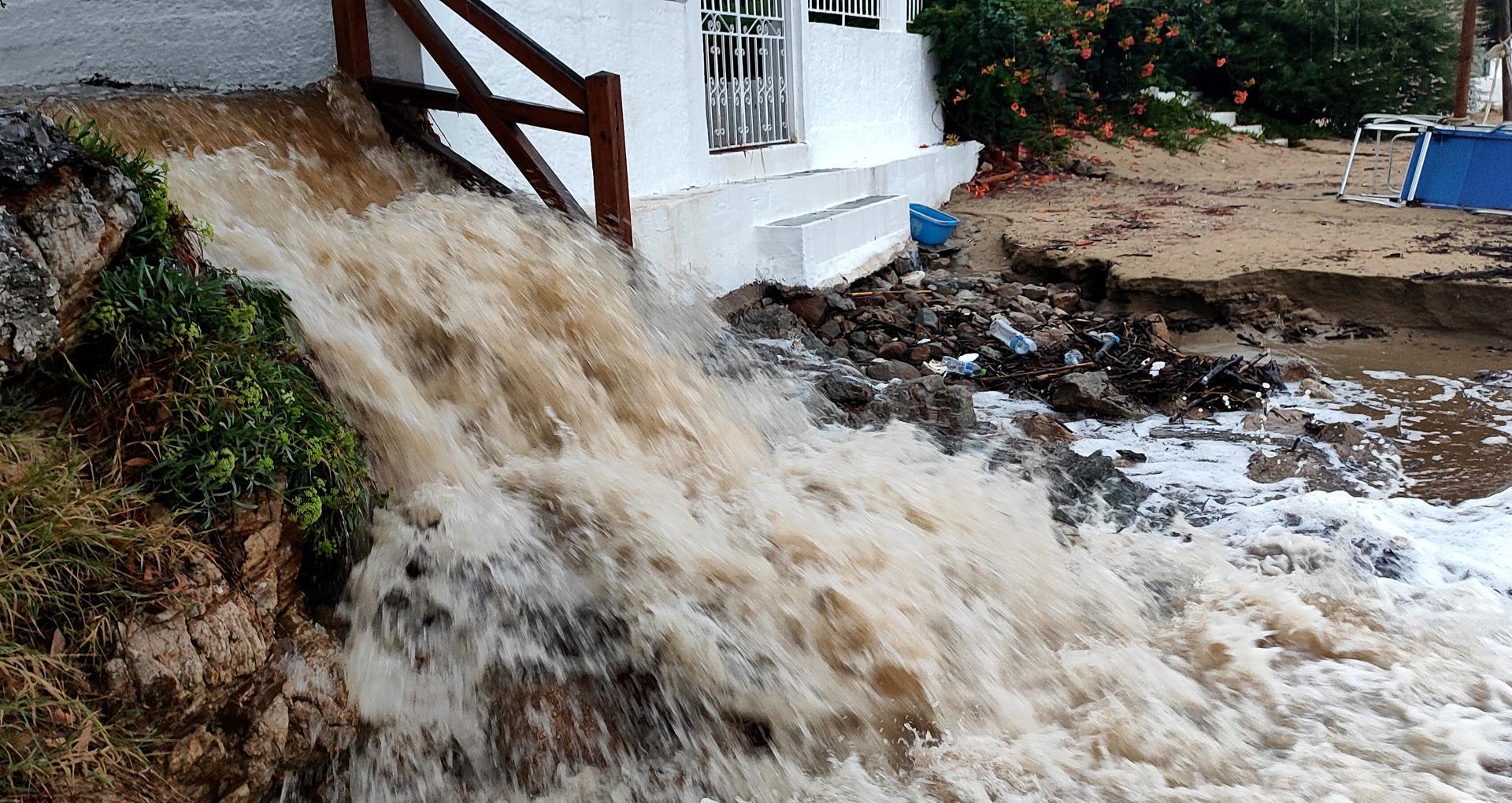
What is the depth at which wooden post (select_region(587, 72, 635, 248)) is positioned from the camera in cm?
487

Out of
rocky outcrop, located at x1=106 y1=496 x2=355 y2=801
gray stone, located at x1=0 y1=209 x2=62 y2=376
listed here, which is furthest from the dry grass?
gray stone, located at x1=0 y1=209 x2=62 y2=376

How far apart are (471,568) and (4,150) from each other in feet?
5.42

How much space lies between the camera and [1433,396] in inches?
256

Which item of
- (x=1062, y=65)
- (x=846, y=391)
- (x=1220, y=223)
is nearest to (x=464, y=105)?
(x=846, y=391)

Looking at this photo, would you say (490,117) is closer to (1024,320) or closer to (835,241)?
(835,241)

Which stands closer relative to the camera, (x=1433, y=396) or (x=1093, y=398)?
(x=1093, y=398)

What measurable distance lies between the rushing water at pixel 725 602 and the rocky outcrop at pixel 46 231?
33.6 inches

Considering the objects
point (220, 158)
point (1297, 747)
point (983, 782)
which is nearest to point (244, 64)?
point (220, 158)

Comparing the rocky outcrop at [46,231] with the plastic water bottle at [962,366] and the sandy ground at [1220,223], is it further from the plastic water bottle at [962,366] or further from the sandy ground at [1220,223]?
the sandy ground at [1220,223]

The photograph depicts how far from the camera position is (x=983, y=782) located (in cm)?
301

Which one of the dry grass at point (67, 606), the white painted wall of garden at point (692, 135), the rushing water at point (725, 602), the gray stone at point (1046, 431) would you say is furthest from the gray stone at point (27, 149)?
the gray stone at point (1046, 431)

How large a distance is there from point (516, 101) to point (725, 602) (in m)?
2.99

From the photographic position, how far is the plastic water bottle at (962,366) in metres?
7.15

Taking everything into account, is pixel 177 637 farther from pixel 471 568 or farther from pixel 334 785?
pixel 471 568
